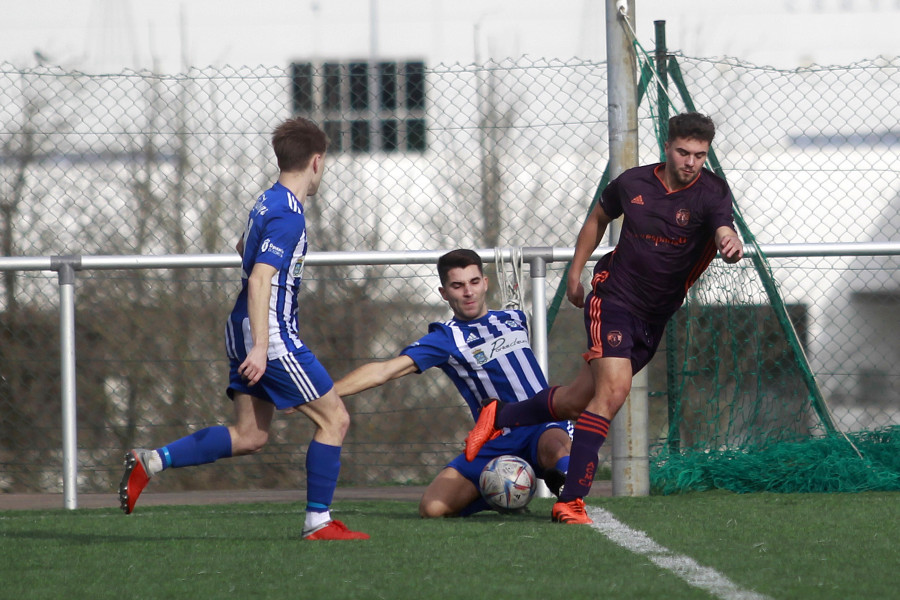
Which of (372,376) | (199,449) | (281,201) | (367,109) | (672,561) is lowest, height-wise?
(672,561)

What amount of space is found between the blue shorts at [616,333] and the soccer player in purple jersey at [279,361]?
107 centimetres

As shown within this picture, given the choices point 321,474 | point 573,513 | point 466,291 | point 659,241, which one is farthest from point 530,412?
point 321,474

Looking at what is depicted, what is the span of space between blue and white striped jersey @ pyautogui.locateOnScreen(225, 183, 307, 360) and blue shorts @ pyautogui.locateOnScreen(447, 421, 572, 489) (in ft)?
4.55

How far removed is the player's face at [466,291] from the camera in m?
5.46

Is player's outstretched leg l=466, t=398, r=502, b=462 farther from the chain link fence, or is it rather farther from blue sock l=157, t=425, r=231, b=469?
the chain link fence

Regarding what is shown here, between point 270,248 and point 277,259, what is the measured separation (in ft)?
0.15

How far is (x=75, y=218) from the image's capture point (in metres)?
8.77

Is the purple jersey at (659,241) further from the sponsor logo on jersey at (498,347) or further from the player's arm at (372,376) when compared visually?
the player's arm at (372,376)

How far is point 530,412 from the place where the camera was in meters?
5.07

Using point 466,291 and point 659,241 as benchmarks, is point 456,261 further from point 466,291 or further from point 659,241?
point 659,241

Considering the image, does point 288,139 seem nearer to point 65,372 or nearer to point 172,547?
point 172,547

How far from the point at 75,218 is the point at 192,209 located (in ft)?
2.87

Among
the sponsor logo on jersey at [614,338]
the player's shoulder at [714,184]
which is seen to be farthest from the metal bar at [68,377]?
the player's shoulder at [714,184]

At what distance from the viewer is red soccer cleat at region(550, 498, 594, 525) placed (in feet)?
15.3
